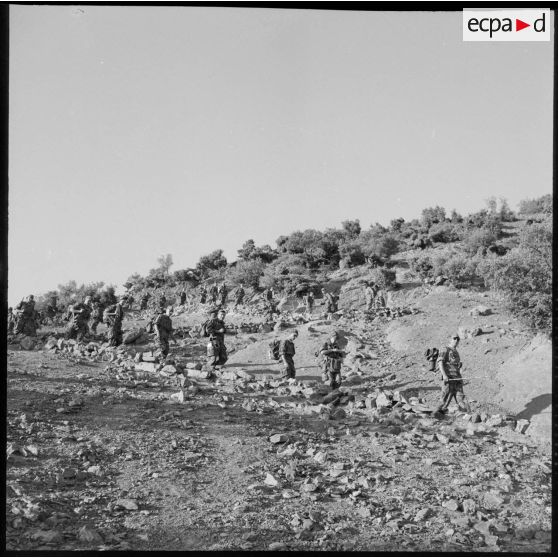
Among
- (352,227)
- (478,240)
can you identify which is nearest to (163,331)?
(478,240)

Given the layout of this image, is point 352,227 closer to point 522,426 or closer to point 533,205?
point 533,205

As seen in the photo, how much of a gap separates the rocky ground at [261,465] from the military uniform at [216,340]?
1.90m

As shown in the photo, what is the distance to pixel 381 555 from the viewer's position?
5852mm

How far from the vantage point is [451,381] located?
10.1 metres

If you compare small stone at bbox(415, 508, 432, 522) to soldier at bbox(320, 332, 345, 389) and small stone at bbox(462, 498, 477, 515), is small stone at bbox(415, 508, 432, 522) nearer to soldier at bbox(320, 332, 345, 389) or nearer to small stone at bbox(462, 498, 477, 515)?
small stone at bbox(462, 498, 477, 515)

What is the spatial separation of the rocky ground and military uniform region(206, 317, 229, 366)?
6.22 feet

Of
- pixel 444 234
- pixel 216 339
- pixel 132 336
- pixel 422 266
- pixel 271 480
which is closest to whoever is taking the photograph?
pixel 271 480

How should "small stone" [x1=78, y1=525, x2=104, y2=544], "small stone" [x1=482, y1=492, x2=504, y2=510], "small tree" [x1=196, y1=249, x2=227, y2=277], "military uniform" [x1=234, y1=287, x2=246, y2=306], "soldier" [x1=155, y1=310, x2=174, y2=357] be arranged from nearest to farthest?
"small stone" [x1=78, y1=525, x2=104, y2=544] < "small stone" [x1=482, y1=492, x2=504, y2=510] < "soldier" [x1=155, y1=310, x2=174, y2=357] < "military uniform" [x1=234, y1=287, x2=246, y2=306] < "small tree" [x1=196, y1=249, x2=227, y2=277]

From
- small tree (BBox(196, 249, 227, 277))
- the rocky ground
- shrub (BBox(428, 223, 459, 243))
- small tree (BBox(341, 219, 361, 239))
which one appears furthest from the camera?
small tree (BBox(341, 219, 361, 239))

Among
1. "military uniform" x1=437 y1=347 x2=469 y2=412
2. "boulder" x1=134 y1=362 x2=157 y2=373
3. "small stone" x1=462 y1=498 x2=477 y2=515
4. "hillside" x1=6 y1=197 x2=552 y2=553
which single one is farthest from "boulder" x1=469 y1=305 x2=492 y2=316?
"small stone" x1=462 y1=498 x2=477 y2=515

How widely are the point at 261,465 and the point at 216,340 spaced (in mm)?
7163

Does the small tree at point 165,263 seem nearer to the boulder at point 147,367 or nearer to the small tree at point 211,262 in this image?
the small tree at point 211,262

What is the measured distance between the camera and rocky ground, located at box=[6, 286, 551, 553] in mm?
6117

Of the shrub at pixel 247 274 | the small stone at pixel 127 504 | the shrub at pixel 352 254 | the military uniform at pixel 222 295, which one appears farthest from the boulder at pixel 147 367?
the shrub at pixel 352 254
